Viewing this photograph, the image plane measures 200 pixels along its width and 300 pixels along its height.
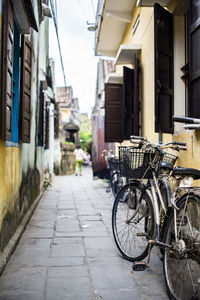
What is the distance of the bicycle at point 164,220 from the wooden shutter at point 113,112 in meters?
4.36

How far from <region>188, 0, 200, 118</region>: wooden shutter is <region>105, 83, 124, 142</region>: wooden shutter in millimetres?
4592

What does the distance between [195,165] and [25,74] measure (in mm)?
2685

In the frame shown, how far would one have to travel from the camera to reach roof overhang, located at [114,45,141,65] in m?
6.49

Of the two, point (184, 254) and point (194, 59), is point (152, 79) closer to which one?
point (194, 59)

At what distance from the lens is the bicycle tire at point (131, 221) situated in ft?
11.0

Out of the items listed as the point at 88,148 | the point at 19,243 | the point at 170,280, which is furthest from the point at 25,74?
the point at 88,148

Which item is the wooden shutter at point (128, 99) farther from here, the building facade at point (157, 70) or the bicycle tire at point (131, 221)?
the bicycle tire at point (131, 221)

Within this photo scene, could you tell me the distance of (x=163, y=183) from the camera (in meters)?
3.15

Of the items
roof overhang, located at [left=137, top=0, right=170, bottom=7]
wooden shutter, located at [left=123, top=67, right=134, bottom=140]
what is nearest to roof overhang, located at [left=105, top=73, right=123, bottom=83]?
wooden shutter, located at [left=123, top=67, right=134, bottom=140]

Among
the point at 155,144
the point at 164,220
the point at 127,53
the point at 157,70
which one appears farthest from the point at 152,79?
the point at 164,220

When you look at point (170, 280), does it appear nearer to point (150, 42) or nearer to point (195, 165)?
point (195, 165)

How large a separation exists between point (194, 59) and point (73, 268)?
100 inches

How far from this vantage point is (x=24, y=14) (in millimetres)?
3838

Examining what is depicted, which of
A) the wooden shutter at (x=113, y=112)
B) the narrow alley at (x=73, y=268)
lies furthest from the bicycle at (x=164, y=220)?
the wooden shutter at (x=113, y=112)
